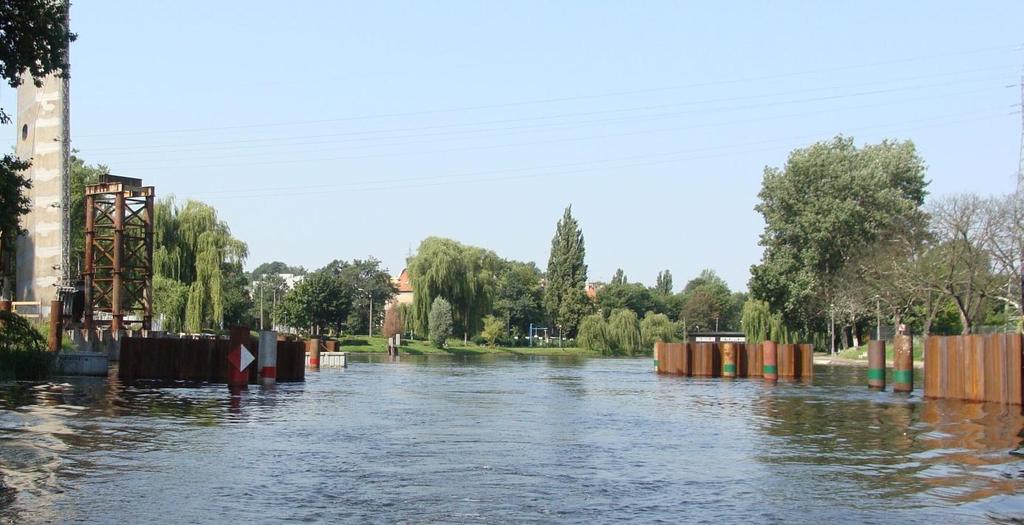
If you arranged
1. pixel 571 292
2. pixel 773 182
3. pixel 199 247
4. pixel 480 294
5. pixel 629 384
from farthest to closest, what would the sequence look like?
pixel 571 292 < pixel 480 294 < pixel 773 182 < pixel 199 247 < pixel 629 384

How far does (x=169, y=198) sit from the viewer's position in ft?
261

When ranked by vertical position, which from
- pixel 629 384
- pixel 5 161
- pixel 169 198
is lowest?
pixel 629 384

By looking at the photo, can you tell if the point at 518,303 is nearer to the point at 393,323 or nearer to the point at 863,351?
the point at 393,323

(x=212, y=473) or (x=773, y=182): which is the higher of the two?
(x=773, y=182)

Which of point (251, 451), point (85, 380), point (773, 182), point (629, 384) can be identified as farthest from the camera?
point (773, 182)

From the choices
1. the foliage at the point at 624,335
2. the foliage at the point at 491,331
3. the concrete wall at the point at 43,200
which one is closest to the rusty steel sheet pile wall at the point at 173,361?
the concrete wall at the point at 43,200

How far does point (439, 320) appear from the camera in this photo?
10588 cm

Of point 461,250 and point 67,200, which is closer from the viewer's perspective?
point 67,200

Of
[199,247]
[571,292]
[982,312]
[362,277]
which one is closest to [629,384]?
[199,247]

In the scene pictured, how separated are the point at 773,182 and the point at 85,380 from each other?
60.8 m

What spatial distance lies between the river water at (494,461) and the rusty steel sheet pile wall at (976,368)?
4.05 feet

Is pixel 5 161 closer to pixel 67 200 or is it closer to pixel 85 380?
pixel 85 380

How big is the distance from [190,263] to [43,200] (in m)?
30.7

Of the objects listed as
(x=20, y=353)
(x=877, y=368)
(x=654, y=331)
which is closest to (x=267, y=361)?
(x=20, y=353)
